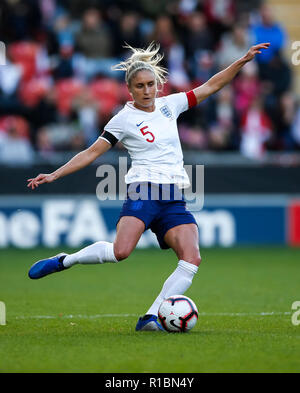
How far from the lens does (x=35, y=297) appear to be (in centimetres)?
916

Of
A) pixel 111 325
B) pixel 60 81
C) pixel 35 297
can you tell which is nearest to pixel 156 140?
pixel 111 325

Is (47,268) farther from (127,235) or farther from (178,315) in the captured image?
(178,315)

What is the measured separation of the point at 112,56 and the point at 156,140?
10.1m

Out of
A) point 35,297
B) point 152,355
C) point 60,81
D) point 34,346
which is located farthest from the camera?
point 60,81

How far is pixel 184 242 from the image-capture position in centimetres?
669

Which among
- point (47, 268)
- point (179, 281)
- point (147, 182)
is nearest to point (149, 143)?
point (147, 182)

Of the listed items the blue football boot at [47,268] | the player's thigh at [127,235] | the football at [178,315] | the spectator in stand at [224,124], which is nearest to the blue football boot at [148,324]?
the football at [178,315]

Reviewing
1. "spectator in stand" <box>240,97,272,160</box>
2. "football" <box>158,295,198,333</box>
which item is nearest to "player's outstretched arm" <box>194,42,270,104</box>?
"football" <box>158,295,198,333</box>

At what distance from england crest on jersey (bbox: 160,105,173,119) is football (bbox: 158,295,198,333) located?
5.27ft

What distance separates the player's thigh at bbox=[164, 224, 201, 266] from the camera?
21.9 feet

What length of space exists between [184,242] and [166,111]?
3.88 feet

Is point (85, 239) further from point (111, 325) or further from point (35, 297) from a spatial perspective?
point (111, 325)

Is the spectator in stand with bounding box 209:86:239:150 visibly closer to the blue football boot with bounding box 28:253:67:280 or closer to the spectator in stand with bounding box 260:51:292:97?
the spectator in stand with bounding box 260:51:292:97

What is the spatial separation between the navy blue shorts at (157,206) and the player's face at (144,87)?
2.38 ft
